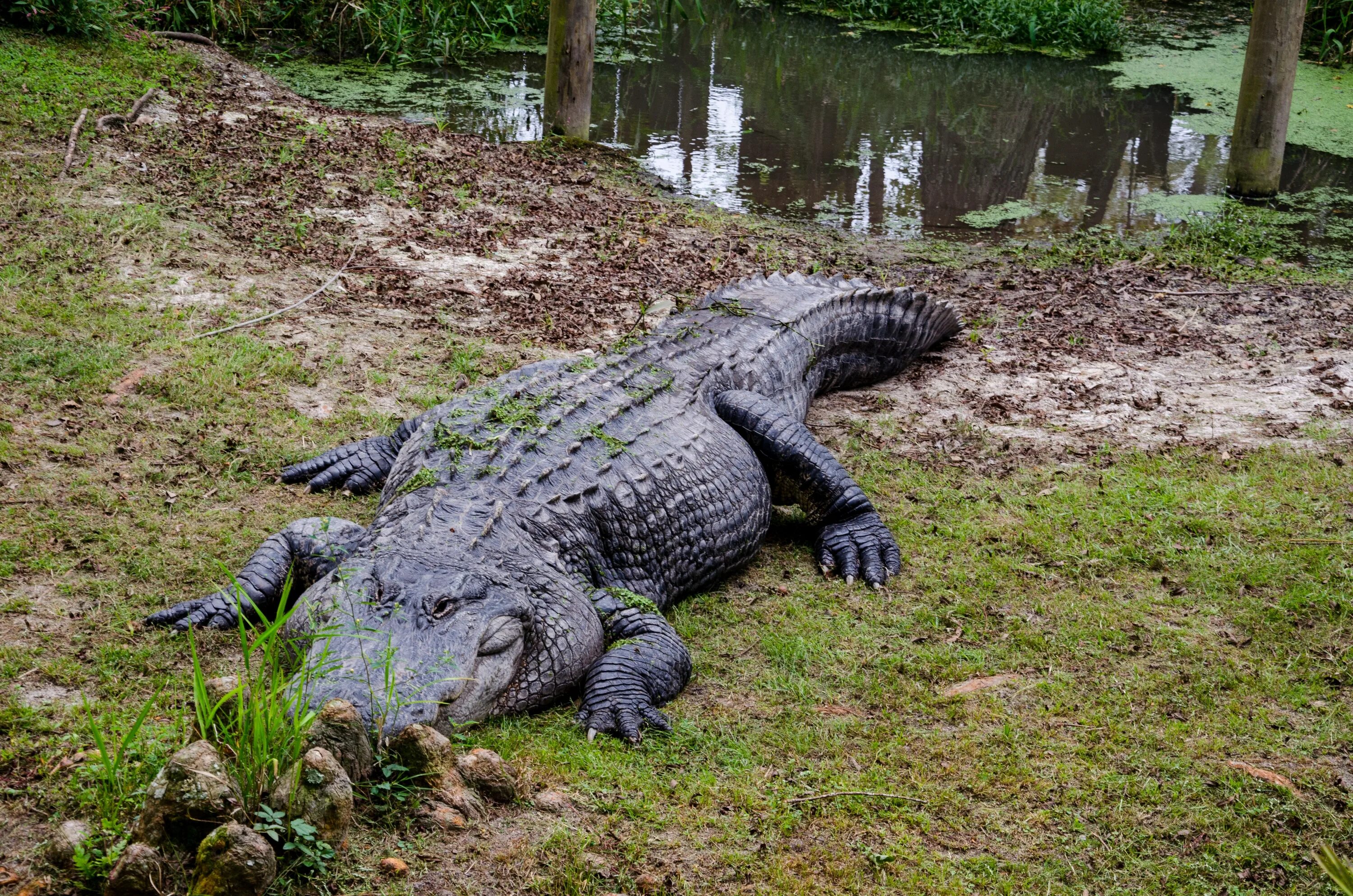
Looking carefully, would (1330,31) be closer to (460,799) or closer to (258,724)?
(460,799)

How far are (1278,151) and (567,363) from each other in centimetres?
827

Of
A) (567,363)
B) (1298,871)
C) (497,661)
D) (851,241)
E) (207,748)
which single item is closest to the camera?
Answer: (207,748)

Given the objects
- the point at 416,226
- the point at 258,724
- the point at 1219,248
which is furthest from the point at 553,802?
the point at 1219,248

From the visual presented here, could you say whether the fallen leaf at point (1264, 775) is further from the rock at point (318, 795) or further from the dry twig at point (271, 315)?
the dry twig at point (271, 315)

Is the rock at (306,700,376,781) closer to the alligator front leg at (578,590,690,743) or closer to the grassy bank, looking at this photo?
the grassy bank

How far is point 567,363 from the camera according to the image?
199 inches

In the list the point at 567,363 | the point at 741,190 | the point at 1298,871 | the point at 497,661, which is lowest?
the point at 1298,871

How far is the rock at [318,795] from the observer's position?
2490mm

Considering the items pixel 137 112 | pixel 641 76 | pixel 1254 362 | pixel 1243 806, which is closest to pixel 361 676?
pixel 1243 806

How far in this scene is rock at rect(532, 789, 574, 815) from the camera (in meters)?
3.00

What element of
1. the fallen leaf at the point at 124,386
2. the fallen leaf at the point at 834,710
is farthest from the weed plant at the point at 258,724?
the fallen leaf at the point at 124,386

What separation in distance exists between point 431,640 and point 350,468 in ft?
6.27

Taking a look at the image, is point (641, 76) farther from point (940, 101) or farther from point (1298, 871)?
point (1298, 871)

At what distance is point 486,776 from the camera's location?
2.96 meters
